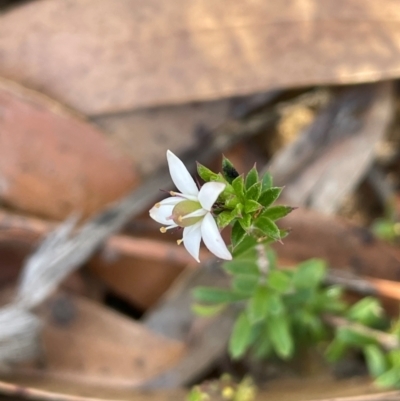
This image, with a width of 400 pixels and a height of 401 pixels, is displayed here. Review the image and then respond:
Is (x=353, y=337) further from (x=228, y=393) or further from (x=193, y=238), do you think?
(x=193, y=238)

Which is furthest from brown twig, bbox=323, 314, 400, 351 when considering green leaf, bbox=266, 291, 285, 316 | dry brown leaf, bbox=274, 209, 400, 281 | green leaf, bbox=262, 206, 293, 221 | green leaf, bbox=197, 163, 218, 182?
green leaf, bbox=197, 163, 218, 182

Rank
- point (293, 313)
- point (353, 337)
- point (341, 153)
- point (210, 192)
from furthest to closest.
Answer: point (341, 153)
point (293, 313)
point (353, 337)
point (210, 192)

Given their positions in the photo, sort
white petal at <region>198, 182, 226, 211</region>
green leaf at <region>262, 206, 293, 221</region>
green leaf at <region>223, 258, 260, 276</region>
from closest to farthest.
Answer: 1. white petal at <region>198, 182, 226, 211</region>
2. green leaf at <region>262, 206, 293, 221</region>
3. green leaf at <region>223, 258, 260, 276</region>

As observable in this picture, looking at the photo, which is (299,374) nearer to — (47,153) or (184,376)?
(184,376)

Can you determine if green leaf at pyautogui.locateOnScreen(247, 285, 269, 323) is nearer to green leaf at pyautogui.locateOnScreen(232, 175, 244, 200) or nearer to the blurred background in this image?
the blurred background

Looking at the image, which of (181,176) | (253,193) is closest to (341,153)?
(253,193)

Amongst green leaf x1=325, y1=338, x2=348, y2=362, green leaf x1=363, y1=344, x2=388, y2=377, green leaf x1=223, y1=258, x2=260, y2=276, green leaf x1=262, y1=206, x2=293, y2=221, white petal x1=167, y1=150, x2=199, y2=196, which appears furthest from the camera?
green leaf x1=325, y1=338, x2=348, y2=362

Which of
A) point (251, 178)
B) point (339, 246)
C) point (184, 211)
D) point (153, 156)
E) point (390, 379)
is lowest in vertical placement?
point (390, 379)
